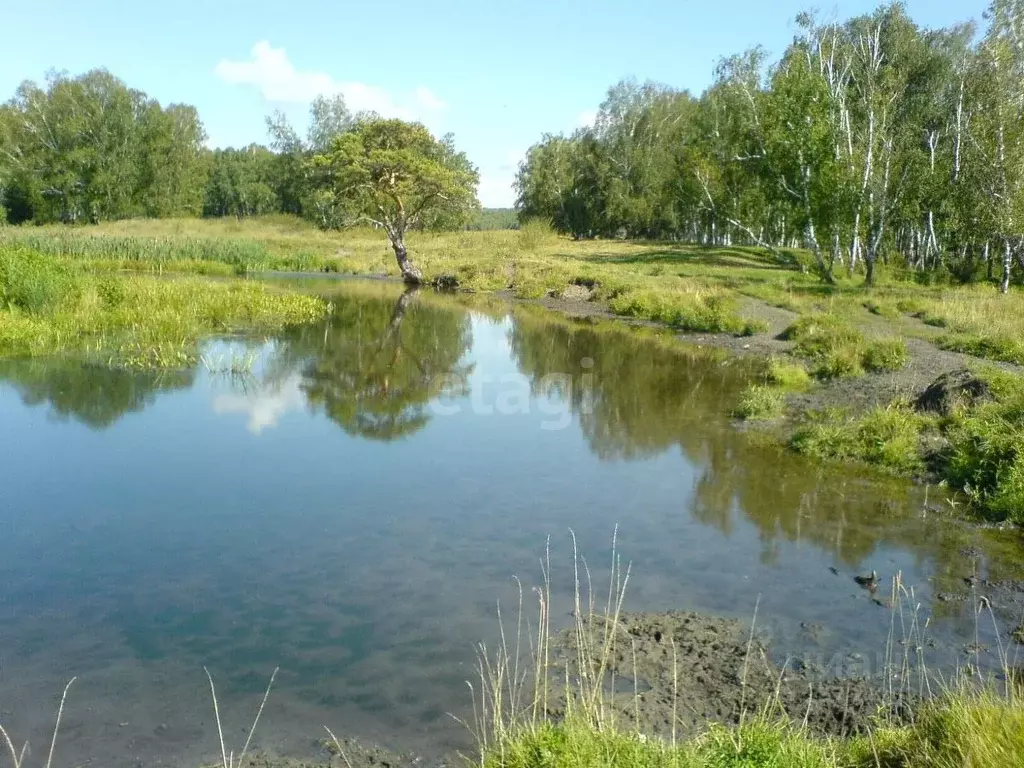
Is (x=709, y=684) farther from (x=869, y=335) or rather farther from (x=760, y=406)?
(x=869, y=335)

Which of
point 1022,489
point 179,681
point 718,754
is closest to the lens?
point 718,754

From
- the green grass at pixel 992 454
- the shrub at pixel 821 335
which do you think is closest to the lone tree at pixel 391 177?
the shrub at pixel 821 335

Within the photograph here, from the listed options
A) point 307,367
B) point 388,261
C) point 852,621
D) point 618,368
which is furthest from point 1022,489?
point 388,261

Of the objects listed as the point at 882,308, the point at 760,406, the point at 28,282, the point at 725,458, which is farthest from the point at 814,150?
the point at 28,282

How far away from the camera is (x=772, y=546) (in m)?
10.3

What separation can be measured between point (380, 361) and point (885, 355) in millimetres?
11851

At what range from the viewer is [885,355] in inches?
757

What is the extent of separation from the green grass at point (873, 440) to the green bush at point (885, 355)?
442cm

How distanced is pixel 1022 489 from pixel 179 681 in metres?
9.75

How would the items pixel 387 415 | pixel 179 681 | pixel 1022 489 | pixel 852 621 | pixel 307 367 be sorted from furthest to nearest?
pixel 307 367, pixel 387 415, pixel 1022 489, pixel 852 621, pixel 179 681

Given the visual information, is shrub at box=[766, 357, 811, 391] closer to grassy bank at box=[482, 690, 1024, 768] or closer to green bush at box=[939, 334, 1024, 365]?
green bush at box=[939, 334, 1024, 365]

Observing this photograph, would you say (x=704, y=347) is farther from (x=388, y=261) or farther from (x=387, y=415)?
(x=388, y=261)

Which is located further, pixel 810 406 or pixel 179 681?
pixel 810 406

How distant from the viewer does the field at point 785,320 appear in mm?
13234
